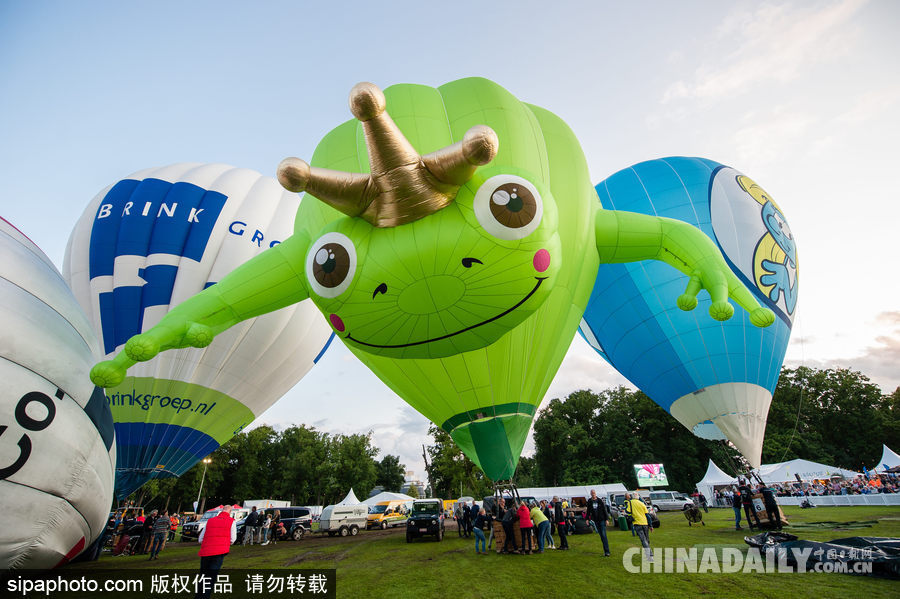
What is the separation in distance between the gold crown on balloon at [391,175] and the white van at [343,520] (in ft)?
63.4

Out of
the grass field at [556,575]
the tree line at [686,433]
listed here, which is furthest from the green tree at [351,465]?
the grass field at [556,575]

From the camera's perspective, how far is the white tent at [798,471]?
25.9 m

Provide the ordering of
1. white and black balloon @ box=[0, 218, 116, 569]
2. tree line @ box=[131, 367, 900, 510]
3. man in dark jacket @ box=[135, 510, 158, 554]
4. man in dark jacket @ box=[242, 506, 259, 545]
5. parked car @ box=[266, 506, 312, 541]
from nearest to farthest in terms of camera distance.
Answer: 1. white and black balloon @ box=[0, 218, 116, 569]
2. man in dark jacket @ box=[135, 510, 158, 554]
3. man in dark jacket @ box=[242, 506, 259, 545]
4. parked car @ box=[266, 506, 312, 541]
5. tree line @ box=[131, 367, 900, 510]

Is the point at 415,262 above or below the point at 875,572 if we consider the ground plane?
above

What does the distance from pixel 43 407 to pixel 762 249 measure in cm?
1293

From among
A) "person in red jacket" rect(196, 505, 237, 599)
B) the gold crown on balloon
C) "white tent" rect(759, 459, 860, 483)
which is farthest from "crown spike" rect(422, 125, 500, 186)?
"white tent" rect(759, 459, 860, 483)

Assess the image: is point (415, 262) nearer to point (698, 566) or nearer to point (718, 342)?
point (698, 566)

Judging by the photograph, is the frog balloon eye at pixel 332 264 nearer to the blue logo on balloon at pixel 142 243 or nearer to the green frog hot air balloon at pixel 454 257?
the green frog hot air balloon at pixel 454 257

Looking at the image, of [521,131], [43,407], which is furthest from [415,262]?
[43,407]

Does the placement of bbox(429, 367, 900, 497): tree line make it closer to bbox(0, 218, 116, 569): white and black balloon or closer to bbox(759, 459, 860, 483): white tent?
bbox(759, 459, 860, 483): white tent

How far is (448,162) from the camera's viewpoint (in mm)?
4121

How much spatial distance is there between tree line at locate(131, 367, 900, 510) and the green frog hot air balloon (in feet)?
96.4

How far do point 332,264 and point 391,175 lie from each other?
1093 mm

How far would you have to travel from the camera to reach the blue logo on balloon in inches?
404
